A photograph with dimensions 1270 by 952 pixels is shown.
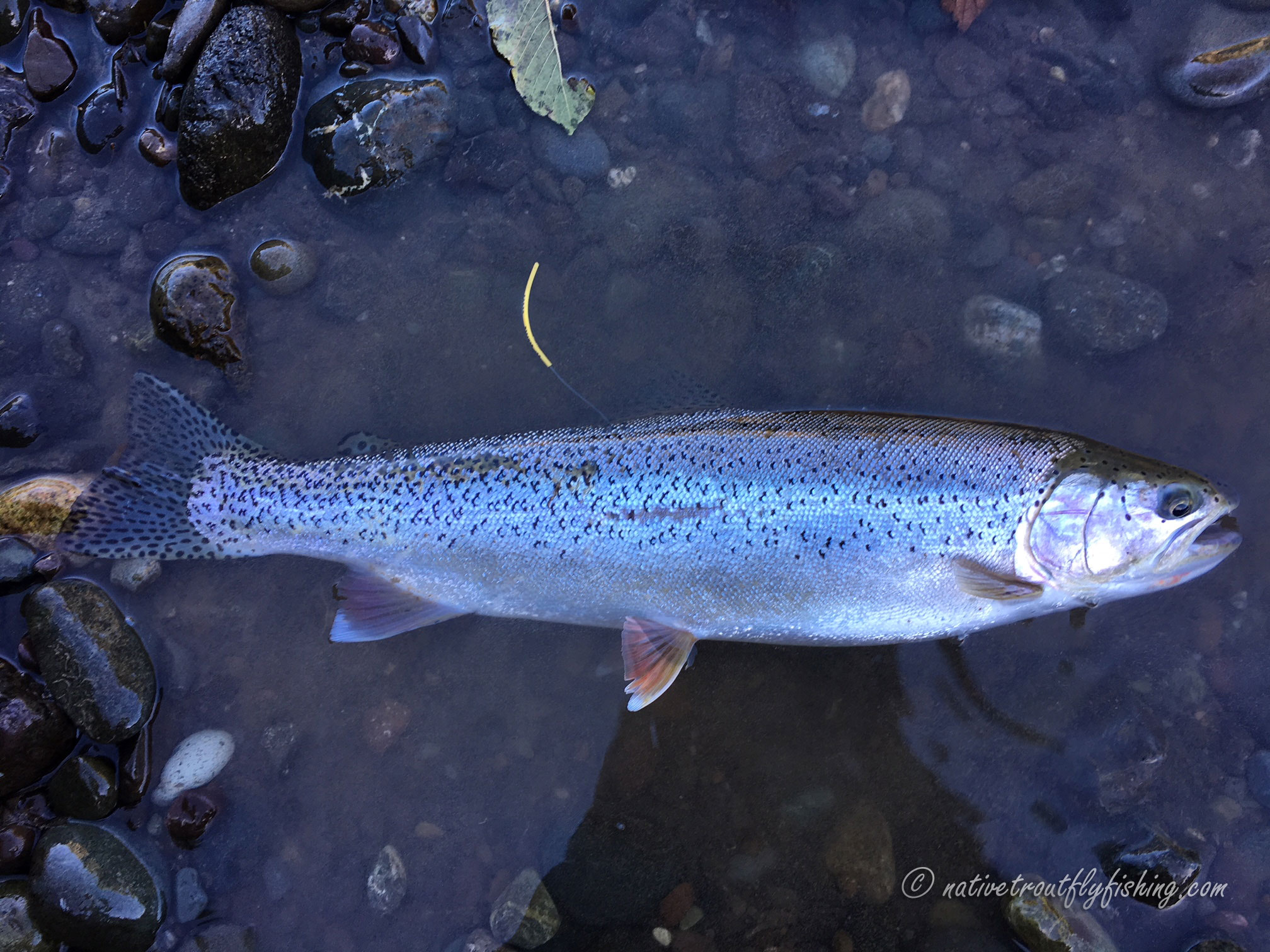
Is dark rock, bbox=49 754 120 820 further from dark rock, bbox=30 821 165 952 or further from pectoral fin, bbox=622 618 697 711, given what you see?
pectoral fin, bbox=622 618 697 711

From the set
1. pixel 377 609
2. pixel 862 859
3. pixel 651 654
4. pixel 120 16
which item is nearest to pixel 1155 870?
pixel 862 859

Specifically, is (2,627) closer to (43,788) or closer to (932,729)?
(43,788)

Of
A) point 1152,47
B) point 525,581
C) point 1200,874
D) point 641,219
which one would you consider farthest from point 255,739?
point 1152,47

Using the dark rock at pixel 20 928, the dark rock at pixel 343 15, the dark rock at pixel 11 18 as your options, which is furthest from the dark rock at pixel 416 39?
the dark rock at pixel 20 928

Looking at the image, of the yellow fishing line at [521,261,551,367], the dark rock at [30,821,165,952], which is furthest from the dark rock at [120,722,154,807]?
the yellow fishing line at [521,261,551,367]

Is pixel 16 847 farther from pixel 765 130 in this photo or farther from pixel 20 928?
pixel 765 130
